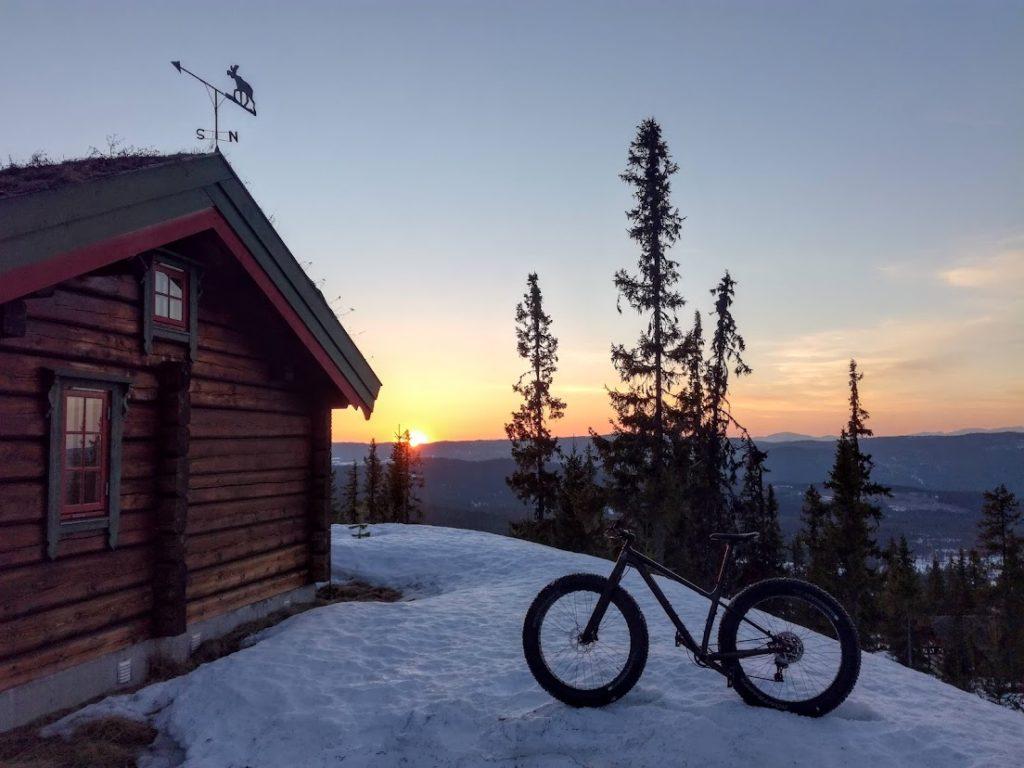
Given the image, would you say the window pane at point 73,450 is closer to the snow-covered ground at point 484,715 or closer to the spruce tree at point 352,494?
the snow-covered ground at point 484,715

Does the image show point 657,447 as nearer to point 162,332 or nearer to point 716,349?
point 716,349

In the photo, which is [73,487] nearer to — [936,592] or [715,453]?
[715,453]

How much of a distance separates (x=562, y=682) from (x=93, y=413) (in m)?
5.11

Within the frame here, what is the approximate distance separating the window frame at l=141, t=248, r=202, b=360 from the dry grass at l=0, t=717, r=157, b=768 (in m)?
3.60

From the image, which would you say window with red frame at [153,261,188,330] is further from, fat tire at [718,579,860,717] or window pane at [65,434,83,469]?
fat tire at [718,579,860,717]

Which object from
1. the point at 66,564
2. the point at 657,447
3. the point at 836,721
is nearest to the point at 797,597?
the point at 836,721

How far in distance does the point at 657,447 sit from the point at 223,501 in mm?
21227

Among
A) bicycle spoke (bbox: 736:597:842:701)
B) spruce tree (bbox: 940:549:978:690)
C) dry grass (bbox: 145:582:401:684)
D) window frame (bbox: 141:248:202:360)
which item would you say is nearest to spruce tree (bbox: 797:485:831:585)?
spruce tree (bbox: 940:549:978:690)

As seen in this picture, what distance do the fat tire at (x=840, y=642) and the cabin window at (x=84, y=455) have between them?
584cm

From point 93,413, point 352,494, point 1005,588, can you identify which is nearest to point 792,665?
point 93,413

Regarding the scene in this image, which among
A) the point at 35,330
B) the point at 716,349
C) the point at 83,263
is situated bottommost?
the point at 35,330

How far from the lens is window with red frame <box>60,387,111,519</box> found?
250 inches

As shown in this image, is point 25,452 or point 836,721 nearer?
point 836,721

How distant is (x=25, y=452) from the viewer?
232 inches
